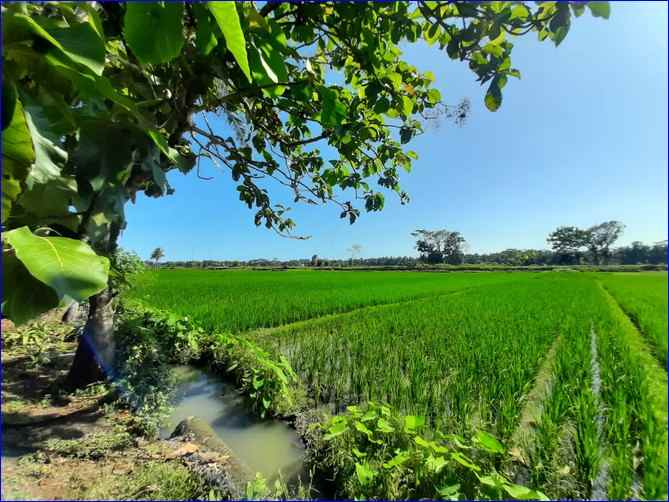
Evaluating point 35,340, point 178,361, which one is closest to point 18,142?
point 178,361

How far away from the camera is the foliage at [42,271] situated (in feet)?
1.81

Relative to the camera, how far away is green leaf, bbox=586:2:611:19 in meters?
0.80

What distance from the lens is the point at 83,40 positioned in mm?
596

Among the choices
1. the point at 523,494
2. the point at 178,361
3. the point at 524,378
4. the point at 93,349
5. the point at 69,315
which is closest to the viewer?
the point at 523,494

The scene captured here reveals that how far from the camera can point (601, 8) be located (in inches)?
31.8

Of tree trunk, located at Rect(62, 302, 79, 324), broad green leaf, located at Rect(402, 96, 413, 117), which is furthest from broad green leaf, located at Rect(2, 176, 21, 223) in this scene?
tree trunk, located at Rect(62, 302, 79, 324)

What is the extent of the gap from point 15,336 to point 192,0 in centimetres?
623

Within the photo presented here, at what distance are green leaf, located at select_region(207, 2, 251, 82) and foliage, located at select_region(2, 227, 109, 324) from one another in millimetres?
473

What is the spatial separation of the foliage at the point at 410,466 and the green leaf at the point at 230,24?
2.17 meters

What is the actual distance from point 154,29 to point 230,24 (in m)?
0.22

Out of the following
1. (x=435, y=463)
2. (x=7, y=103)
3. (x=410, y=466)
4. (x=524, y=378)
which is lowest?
(x=524, y=378)

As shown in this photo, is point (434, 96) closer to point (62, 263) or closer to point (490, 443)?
point (62, 263)

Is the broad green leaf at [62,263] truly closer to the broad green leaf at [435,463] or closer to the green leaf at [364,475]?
the green leaf at [364,475]

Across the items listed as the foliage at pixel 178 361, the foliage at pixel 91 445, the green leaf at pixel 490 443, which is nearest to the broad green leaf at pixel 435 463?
the green leaf at pixel 490 443
